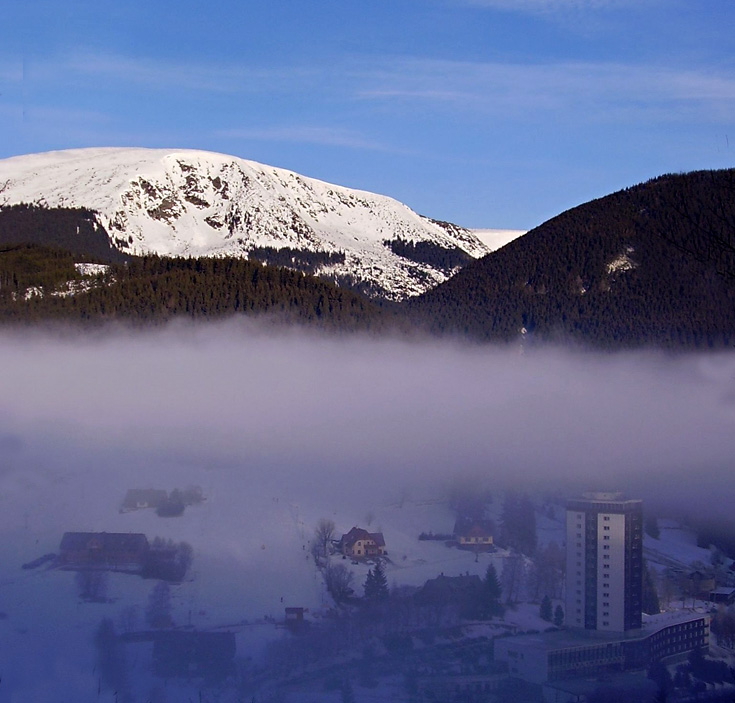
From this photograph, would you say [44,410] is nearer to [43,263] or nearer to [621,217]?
[43,263]

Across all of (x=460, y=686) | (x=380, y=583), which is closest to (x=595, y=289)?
(x=380, y=583)

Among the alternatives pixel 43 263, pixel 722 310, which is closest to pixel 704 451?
pixel 722 310

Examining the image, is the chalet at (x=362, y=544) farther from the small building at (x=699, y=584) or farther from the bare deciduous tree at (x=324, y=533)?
the small building at (x=699, y=584)

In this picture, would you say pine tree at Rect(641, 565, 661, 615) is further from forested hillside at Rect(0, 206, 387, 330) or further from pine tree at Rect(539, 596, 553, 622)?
forested hillside at Rect(0, 206, 387, 330)

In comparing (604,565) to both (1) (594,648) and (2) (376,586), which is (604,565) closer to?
(1) (594,648)

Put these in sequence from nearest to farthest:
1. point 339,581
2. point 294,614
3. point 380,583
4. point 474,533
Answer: point 294,614 → point 380,583 → point 339,581 → point 474,533
